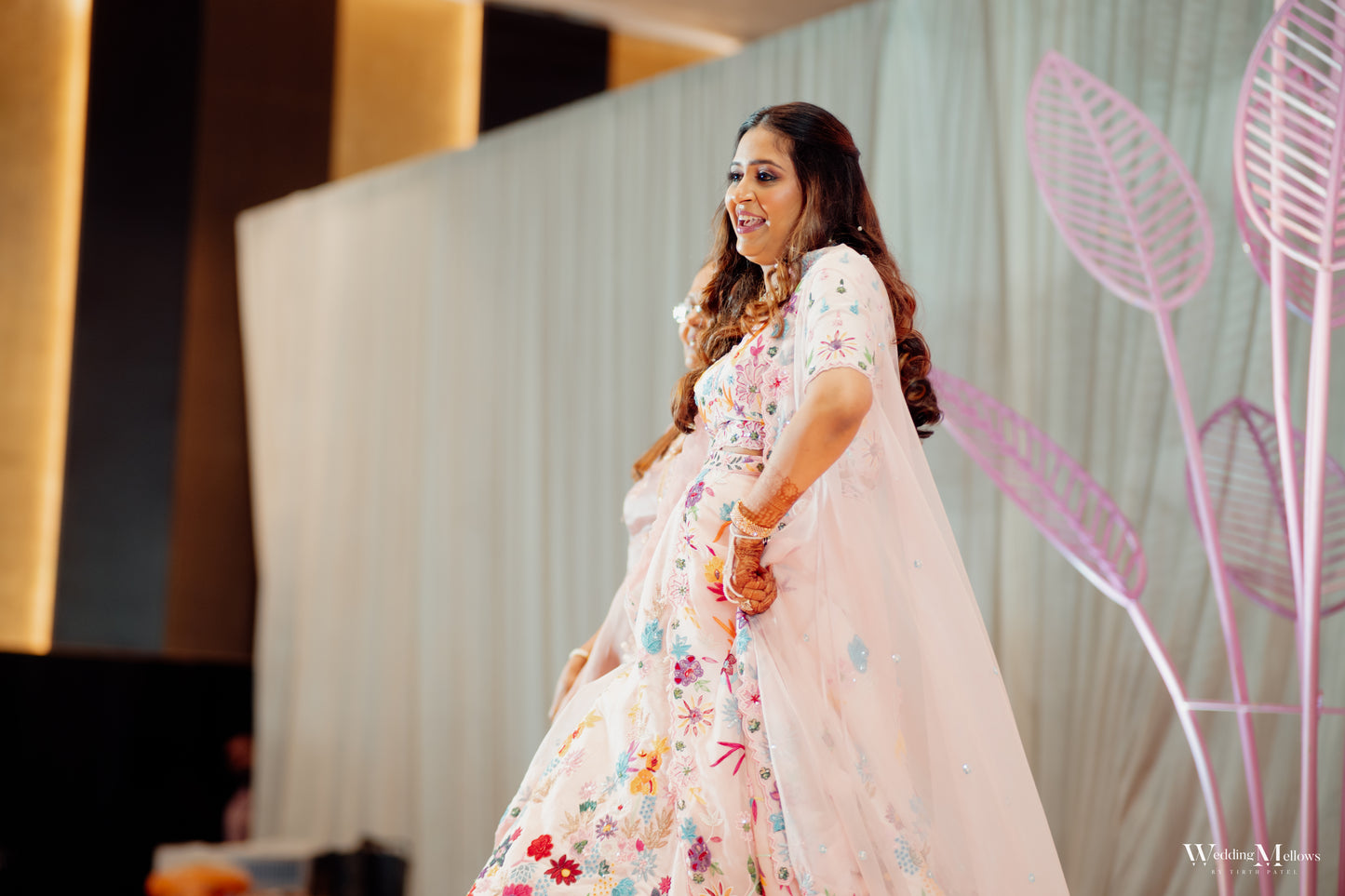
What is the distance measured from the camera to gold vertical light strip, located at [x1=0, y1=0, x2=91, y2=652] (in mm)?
5859

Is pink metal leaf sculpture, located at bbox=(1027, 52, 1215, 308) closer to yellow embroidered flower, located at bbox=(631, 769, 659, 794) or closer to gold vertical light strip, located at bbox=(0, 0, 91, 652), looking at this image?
yellow embroidered flower, located at bbox=(631, 769, 659, 794)

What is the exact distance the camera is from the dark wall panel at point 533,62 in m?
6.51

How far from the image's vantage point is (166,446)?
586cm

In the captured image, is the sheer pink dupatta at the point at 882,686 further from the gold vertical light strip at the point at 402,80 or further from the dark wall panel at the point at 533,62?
the dark wall panel at the point at 533,62

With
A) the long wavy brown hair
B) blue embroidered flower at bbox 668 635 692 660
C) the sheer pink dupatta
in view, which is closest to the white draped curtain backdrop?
the sheer pink dupatta

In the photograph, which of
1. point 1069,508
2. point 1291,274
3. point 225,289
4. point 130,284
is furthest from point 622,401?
point 130,284

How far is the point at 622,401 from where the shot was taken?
14.5 feet

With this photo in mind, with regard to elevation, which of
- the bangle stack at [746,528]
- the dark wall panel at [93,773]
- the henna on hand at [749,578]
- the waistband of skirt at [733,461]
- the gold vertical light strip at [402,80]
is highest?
the gold vertical light strip at [402,80]

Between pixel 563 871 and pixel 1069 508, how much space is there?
1.46m

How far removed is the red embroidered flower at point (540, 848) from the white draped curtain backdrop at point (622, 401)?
1.61 feet

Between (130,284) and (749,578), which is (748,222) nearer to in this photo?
(749,578)

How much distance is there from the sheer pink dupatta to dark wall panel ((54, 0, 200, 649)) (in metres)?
4.63

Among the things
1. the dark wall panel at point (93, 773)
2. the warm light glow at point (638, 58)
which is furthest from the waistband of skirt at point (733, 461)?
the warm light glow at point (638, 58)

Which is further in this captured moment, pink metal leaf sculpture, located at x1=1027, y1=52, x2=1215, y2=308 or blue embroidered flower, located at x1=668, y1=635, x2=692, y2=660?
pink metal leaf sculpture, located at x1=1027, y1=52, x2=1215, y2=308
